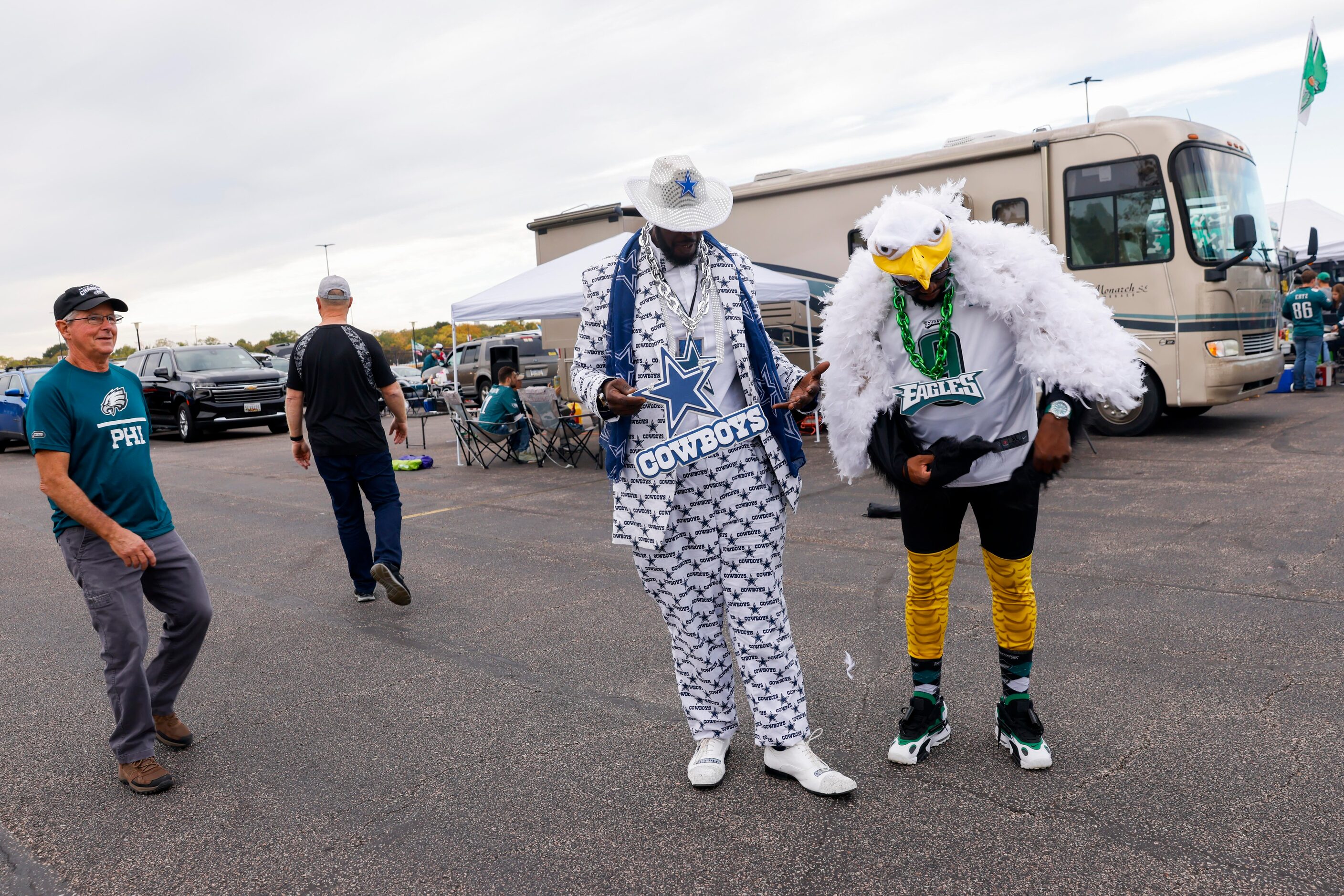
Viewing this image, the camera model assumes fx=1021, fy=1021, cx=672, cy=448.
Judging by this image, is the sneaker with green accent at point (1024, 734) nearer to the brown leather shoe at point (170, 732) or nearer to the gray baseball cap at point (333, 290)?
the brown leather shoe at point (170, 732)

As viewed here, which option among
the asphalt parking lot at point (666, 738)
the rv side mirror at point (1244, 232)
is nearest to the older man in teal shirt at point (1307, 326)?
the rv side mirror at point (1244, 232)

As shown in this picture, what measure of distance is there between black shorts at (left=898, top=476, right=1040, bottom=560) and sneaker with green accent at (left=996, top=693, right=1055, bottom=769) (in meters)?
0.50

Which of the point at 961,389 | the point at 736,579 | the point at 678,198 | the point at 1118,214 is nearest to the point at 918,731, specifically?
the point at 736,579

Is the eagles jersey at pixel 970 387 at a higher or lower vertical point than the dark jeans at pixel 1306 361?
higher

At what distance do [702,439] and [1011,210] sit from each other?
9.34m

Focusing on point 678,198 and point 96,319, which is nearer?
point 678,198

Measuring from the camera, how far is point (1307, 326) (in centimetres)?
1539

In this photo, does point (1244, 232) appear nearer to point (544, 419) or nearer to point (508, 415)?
point (544, 419)

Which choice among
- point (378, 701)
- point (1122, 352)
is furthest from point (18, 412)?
point (1122, 352)

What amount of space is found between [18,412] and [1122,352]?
19.8m

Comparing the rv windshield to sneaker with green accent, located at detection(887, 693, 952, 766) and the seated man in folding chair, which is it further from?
sneaker with green accent, located at detection(887, 693, 952, 766)

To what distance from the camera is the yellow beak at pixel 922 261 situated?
2.94m

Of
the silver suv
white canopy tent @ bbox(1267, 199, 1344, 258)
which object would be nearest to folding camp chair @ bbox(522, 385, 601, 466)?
the silver suv

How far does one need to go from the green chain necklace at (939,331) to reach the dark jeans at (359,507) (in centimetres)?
364
